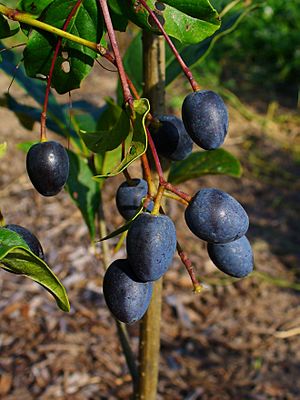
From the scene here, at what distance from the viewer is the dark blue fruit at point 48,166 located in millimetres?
713

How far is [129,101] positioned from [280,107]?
3.47 m

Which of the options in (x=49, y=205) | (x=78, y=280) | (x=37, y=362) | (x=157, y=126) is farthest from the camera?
(x=49, y=205)

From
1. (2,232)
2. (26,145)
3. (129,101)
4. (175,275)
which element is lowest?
(175,275)

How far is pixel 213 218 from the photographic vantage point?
25.8 inches

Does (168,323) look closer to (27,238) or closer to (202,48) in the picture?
(202,48)

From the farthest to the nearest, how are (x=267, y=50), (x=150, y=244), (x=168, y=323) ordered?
(x=267, y=50), (x=168, y=323), (x=150, y=244)

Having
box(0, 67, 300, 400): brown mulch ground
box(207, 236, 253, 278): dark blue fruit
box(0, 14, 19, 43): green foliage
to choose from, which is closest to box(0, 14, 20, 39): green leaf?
box(0, 14, 19, 43): green foliage

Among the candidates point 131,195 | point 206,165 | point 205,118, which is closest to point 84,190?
point 206,165

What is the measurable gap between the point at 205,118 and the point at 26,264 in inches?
9.1

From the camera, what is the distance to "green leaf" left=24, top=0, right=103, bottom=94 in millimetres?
728

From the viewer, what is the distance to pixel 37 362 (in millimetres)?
1884

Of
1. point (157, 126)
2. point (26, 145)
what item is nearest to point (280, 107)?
point (26, 145)

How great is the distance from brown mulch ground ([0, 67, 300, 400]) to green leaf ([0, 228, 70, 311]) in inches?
48.3

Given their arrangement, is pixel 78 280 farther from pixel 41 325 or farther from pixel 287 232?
pixel 287 232
